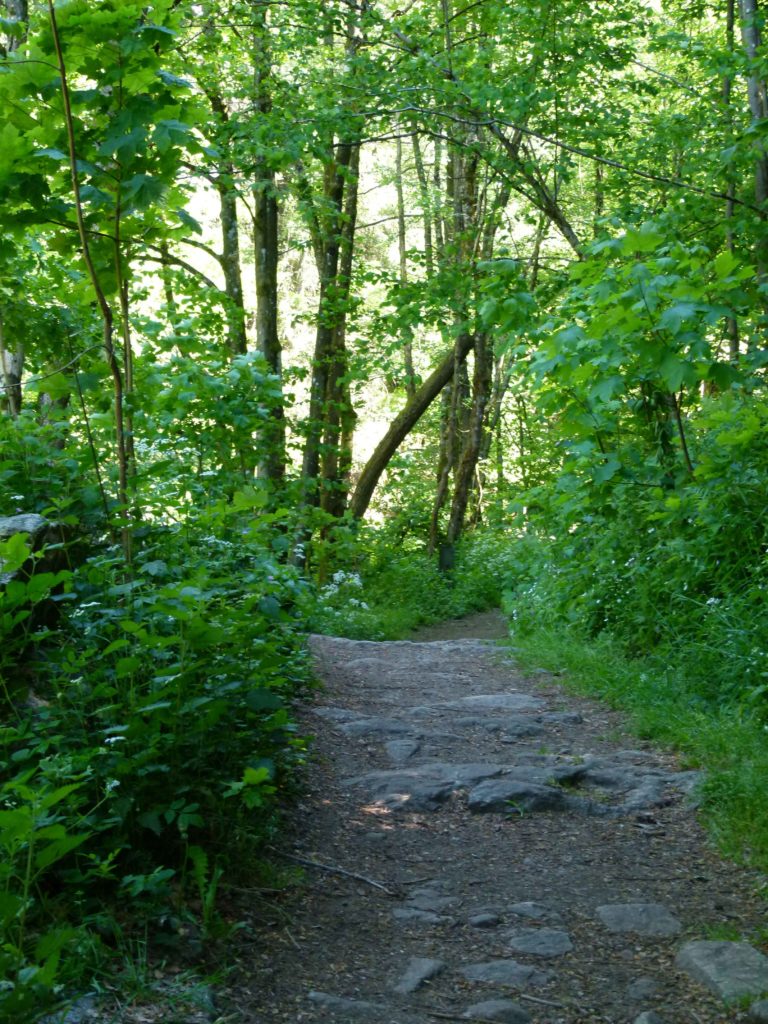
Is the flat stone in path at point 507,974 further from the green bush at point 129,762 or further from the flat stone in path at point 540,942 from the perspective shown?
the green bush at point 129,762

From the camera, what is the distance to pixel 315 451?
538 inches

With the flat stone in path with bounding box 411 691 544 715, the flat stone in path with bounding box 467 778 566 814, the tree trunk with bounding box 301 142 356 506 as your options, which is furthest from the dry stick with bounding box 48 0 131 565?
the tree trunk with bounding box 301 142 356 506

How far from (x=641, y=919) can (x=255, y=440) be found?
203 inches

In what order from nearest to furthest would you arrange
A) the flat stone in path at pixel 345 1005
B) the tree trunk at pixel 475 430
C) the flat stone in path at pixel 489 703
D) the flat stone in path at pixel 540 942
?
1. the flat stone in path at pixel 345 1005
2. the flat stone in path at pixel 540 942
3. the flat stone in path at pixel 489 703
4. the tree trunk at pixel 475 430

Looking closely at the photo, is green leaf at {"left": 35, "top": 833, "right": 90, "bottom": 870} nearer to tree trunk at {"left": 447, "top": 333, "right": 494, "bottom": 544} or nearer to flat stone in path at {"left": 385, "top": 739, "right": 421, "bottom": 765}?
flat stone in path at {"left": 385, "top": 739, "right": 421, "bottom": 765}

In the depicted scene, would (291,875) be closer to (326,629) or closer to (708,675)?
(708,675)

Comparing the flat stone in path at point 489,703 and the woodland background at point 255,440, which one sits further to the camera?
the flat stone in path at point 489,703

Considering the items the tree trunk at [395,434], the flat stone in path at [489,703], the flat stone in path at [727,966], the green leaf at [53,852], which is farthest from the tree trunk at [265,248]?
the green leaf at [53,852]

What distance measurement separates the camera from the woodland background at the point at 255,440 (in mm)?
3344

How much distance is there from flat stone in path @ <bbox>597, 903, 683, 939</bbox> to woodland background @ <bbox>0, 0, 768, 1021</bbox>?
0.67 meters

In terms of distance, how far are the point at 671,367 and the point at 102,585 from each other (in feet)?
11.2

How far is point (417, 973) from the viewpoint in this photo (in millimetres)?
3297

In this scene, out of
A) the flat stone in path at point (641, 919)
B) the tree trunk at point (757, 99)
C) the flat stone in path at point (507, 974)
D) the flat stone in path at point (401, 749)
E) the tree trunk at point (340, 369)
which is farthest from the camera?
the tree trunk at point (340, 369)

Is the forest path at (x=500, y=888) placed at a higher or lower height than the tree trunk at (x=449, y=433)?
lower
